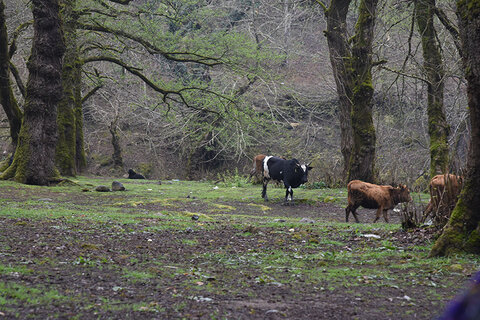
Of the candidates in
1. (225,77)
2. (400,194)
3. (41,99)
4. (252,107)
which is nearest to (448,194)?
(400,194)

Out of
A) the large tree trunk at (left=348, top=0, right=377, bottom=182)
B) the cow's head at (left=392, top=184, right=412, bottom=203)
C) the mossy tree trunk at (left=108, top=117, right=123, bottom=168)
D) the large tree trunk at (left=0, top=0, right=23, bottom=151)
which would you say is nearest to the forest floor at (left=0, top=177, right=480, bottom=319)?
the cow's head at (left=392, top=184, right=412, bottom=203)

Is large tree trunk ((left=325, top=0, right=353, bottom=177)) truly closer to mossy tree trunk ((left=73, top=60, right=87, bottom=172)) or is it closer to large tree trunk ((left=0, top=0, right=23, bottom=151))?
large tree trunk ((left=0, top=0, right=23, bottom=151))

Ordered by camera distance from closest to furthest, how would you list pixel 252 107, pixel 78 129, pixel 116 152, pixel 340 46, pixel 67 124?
pixel 340 46
pixel 67 124
pixel 78 129
pixel 252 107
pixel 116 152

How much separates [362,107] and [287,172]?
3.86m

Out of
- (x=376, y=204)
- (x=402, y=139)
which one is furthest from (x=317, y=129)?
(x=376, y=204)

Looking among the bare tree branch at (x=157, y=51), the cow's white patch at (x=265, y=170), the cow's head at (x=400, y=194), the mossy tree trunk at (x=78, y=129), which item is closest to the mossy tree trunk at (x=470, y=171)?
the cow's head at (x=400, y=194)

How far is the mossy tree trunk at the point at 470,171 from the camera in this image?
6152mm

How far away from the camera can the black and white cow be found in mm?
17125

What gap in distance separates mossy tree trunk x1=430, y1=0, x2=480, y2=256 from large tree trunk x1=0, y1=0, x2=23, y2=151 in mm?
15298

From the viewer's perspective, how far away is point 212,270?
20.0 feet

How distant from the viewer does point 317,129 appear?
34.4 metres

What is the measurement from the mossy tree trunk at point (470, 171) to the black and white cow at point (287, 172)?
1039cm

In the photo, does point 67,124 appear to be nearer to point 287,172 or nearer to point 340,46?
point 287,172

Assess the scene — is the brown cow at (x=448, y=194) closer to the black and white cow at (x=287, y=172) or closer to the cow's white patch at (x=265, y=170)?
the black and white cow at (x=287, y=172)
